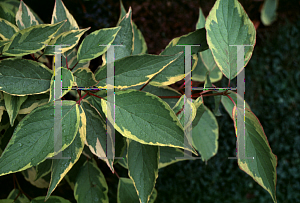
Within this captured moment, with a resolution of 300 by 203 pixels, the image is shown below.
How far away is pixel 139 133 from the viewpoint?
0.53 meters

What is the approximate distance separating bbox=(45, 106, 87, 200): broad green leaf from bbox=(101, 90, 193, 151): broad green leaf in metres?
0.09

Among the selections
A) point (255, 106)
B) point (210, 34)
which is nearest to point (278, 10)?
point (255, 106)

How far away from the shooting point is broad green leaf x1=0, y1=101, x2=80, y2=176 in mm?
497

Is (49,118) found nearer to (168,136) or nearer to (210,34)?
(168,136)

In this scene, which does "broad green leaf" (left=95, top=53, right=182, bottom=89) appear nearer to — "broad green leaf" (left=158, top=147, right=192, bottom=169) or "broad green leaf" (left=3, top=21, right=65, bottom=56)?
"broad green leaf" (left=3, top=21, right=65, bottom=56)

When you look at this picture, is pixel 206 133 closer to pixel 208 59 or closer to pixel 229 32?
pixel 208 59

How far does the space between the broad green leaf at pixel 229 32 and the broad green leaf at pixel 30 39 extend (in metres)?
0.41

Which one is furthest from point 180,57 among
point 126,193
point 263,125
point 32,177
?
point 263,125

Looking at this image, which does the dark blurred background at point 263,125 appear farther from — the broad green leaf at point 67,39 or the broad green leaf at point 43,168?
the broad green leaf at point 67,39

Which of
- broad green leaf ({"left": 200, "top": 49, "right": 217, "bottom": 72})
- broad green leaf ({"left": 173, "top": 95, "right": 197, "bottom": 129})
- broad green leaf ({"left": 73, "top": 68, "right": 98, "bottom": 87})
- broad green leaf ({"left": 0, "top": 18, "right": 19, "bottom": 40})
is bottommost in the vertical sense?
broad green leaf ({"left": 173, "top": 95, "right": 197, "bottom": 129})

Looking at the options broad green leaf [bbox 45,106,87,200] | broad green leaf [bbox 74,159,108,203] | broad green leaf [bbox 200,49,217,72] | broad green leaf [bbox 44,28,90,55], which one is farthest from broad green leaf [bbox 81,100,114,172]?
broad green leaf [bbox 200,49,217,72]

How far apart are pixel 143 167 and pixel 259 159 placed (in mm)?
318

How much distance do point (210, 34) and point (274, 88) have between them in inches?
60.9

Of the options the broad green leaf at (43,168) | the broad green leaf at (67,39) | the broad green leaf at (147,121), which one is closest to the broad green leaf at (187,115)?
the broad green leaf at (147,121)
